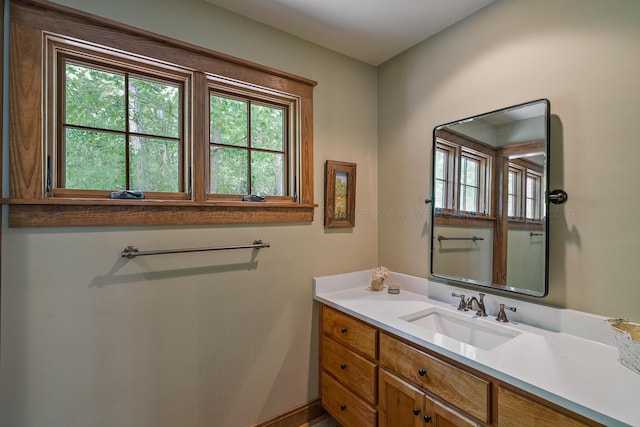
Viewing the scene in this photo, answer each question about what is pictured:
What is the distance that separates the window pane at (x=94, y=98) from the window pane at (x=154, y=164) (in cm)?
12

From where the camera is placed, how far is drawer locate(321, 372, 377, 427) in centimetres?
156

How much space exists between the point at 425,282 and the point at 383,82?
146 cm

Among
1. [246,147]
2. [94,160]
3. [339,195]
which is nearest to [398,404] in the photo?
[339,195]

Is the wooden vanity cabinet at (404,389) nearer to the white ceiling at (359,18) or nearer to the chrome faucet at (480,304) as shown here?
the chrome faucet at (480,304)

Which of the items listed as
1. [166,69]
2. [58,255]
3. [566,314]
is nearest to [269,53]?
[166,69]

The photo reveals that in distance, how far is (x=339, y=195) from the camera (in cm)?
208

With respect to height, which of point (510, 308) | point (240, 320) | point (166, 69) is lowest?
point (240, 320)

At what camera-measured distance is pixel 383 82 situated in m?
2.24

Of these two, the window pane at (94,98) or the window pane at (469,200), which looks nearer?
the window pane at (94,98)

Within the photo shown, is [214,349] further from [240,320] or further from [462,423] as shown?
[462,423]

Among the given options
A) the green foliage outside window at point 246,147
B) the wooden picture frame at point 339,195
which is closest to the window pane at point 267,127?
the green foliage outside window at point 246,147

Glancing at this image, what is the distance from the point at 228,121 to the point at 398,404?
1701mm

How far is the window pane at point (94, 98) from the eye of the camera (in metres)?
→ 1.34

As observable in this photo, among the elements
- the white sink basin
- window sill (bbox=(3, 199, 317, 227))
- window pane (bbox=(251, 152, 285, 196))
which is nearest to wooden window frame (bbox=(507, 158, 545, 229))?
the white sink basin
